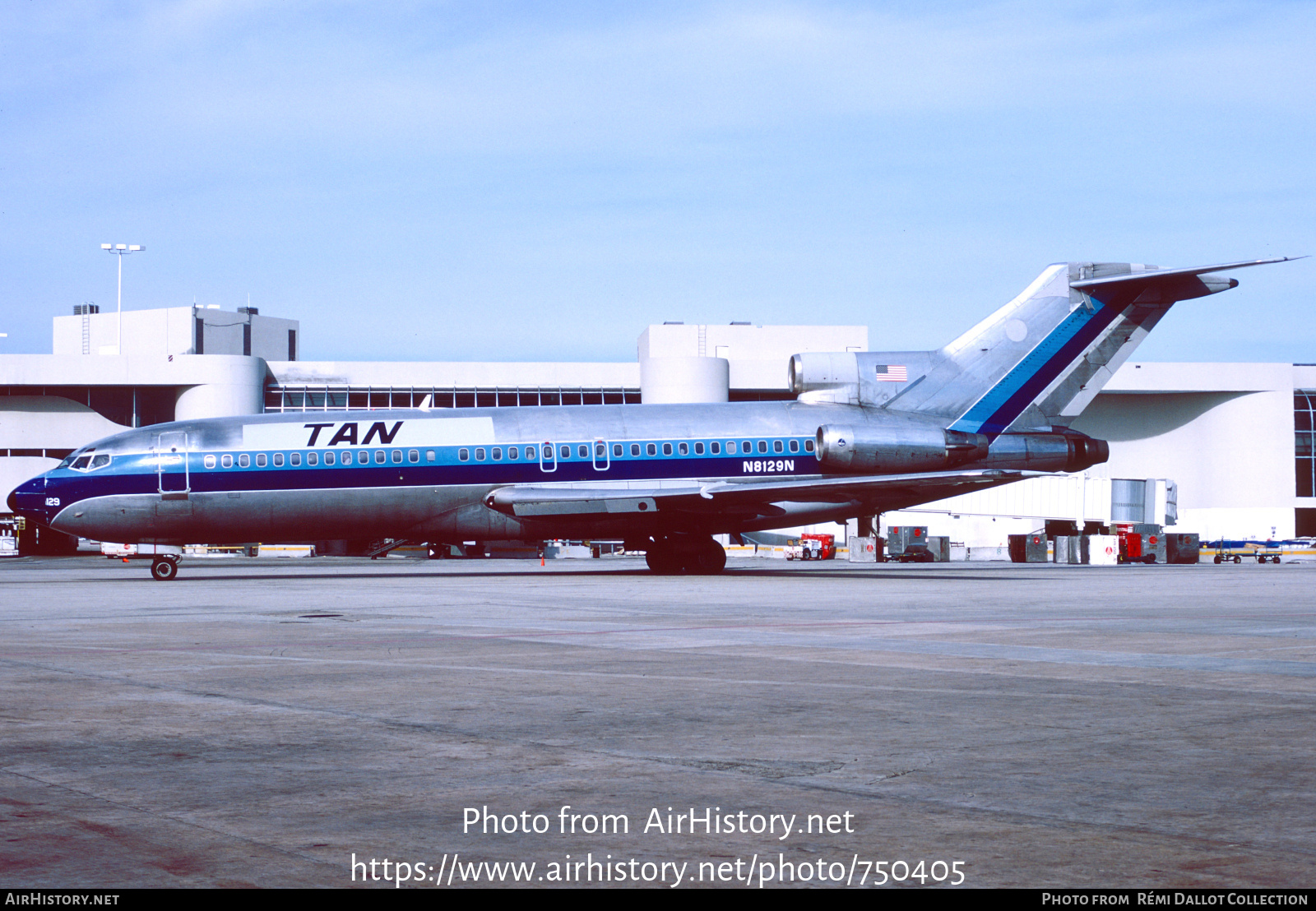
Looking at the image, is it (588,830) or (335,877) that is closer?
(335,877)

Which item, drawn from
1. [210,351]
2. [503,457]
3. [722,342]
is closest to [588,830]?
[503,457]

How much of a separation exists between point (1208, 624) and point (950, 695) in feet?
29.8

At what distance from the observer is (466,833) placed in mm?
6180

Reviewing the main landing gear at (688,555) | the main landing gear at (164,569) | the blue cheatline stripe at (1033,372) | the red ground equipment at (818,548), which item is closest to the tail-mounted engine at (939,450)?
the blue cheatline stripe at (1033,372)

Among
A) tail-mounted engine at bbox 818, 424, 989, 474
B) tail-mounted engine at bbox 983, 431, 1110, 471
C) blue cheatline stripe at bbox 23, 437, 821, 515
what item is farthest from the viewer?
tail-mounted engine at bbox 983, 431, 1110, 471

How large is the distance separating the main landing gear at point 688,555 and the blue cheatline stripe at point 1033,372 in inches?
310

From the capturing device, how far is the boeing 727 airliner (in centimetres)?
3488

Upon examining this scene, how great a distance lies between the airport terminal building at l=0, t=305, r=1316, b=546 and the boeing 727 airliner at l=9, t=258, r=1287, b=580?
34481mm

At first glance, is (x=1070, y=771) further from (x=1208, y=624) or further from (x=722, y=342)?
(x=722, y=342)

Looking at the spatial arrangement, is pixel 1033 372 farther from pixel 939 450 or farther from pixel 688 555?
pixel 688 555

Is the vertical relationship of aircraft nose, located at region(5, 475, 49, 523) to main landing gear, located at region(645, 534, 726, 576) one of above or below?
above

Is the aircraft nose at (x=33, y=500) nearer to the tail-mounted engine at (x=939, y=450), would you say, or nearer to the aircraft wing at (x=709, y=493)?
the aircraft wing at (x=709, y=493)

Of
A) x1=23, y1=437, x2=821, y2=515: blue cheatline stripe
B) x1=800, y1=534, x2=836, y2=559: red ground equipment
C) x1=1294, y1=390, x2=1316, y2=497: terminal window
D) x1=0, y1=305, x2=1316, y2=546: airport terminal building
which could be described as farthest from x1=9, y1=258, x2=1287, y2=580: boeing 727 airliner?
x1=1294, y1=390, x2=1316, y2=497: terminal window

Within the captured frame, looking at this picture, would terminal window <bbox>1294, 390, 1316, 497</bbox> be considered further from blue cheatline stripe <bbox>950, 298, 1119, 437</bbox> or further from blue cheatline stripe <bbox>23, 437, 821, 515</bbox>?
blue cheatline stripe <bbox>23, 437, 821, 515</bbox>
